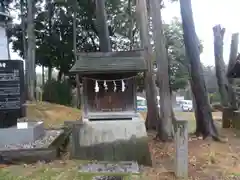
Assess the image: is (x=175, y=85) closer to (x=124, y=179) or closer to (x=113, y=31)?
(x=113, y=31)

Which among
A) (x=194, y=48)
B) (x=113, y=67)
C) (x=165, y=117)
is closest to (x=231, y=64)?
(x=194, y=48)

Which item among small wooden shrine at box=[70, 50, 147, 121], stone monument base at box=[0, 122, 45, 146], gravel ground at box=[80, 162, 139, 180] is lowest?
gravel ground at box=[80, 162, 139, 180]

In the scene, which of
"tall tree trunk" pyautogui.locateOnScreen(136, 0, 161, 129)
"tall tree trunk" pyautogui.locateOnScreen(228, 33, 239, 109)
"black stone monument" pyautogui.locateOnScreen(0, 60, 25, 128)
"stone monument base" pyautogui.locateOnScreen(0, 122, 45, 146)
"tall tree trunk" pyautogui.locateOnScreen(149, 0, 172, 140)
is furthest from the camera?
"tall tree trunk" pyautogui.locateOnScreen(228, 33, 239, 109)

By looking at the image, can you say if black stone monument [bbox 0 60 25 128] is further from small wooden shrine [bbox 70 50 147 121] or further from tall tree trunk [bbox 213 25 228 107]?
tall tree trunk [bbox 213 25 228 107]

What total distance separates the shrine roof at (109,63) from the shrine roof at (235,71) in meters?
5.26

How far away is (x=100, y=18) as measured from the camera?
12797 mm

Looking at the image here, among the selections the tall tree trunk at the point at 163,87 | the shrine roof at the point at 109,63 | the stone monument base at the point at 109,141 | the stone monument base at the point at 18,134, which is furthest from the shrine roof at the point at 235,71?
the stone monument base at the point at 18,134

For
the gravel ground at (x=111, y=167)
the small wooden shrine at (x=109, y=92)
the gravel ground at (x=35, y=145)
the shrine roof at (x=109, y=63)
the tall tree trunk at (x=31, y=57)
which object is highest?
the tall tree trunk at (x=31, y=57)

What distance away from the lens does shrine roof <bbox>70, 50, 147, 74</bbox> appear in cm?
705

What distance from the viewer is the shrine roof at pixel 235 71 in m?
11.6

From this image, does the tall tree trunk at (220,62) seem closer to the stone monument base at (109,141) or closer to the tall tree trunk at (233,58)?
the tall tree trunk at (233,58)

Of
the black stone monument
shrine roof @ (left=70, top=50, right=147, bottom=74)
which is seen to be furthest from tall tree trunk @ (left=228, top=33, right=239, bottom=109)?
the black stone monument

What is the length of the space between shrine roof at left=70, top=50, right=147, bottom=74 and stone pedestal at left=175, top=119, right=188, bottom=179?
1.74 metres

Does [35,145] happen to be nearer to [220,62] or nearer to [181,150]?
[181,150]
